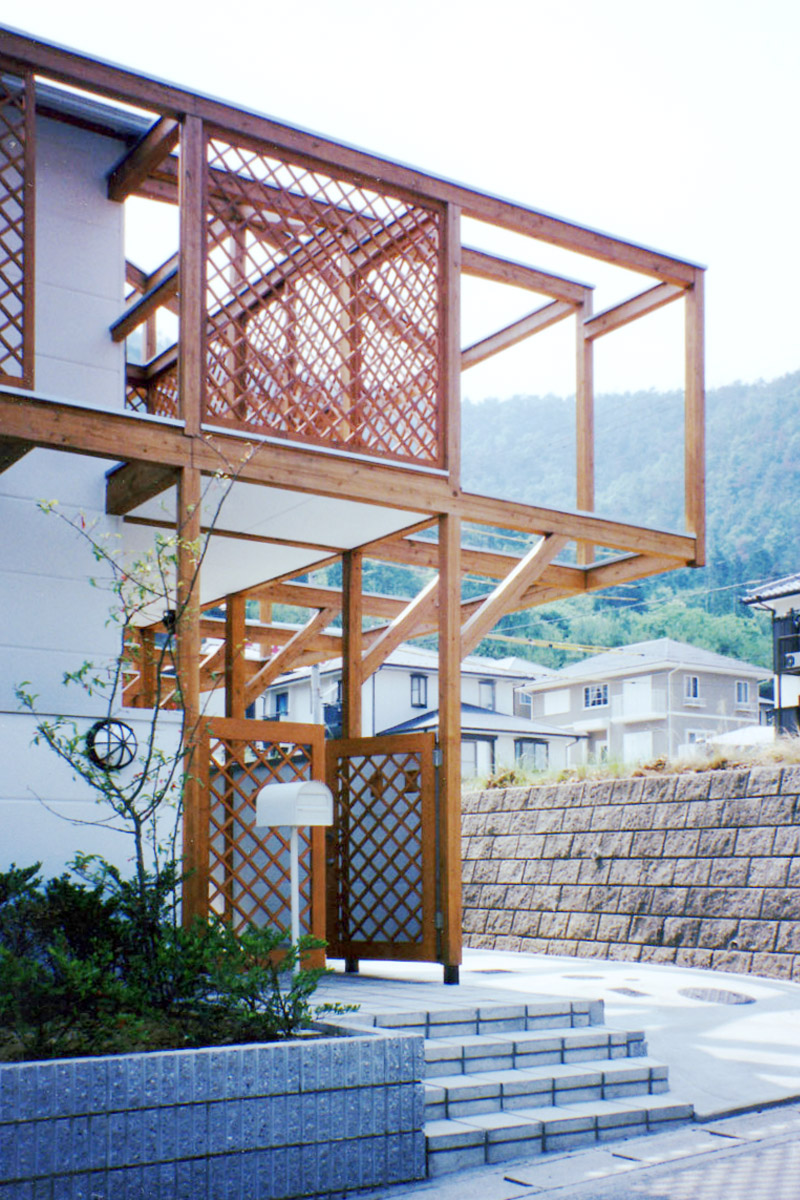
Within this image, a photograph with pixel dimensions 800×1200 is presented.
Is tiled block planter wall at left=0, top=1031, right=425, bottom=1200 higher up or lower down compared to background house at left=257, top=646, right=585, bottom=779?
lower down

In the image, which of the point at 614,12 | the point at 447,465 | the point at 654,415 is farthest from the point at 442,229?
the point at 654,415

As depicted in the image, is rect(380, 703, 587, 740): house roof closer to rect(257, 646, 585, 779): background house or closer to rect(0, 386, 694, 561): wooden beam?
rect(257, 646, 585, 779): background house

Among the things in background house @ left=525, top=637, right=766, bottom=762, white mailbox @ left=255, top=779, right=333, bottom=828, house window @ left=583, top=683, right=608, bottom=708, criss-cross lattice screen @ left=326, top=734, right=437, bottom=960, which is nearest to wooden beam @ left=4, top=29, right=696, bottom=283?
criss-cross lattice screen @ left=326, top=734, right=437, bottom=960

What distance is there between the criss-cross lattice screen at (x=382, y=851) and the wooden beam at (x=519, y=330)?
11.8ft

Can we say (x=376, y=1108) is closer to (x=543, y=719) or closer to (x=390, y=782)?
(x=390, y=782)

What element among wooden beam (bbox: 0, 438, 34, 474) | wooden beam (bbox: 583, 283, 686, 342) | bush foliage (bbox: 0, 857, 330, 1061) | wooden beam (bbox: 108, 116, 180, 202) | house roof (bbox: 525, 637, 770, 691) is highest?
wooden beam (bbox: 108, 116, 180, 202)

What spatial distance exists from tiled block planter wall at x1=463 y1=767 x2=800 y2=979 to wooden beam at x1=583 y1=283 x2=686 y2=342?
3.71 m

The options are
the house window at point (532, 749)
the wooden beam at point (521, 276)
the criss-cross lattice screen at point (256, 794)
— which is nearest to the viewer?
the criss-cross lattice screen at point (256, 794)

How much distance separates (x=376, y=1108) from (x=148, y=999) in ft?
3.13

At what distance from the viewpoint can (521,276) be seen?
869 cm

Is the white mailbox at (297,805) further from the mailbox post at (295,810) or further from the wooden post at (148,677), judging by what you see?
the wooden post at (148,677)

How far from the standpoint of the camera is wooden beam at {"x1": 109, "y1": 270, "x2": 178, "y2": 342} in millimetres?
6664

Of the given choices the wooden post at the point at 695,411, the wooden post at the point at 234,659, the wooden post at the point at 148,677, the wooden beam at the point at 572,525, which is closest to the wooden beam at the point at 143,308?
the wooden beam at the point at 572,525

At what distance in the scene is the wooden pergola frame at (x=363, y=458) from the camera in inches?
225
